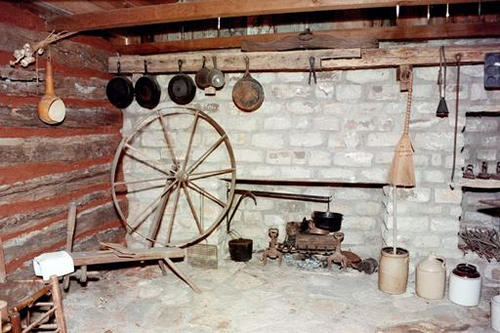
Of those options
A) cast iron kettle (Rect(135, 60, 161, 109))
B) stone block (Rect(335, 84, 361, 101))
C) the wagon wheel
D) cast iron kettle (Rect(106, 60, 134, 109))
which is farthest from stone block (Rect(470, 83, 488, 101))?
cast iron kettle (Rect(106, 60, 134, 109))

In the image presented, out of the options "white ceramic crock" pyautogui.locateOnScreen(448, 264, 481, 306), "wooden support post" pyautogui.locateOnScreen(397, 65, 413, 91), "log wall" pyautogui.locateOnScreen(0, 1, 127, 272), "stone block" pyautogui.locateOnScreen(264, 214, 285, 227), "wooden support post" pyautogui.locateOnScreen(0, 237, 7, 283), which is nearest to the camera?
"wooden support post" pyautogui.locateOnScreen(0, 237, 7, 283)

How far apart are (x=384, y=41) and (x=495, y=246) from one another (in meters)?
2.34

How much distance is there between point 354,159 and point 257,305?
5.75ft

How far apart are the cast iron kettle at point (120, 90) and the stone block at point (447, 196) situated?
3349 millimetres

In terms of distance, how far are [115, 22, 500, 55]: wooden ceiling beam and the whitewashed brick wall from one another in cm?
33

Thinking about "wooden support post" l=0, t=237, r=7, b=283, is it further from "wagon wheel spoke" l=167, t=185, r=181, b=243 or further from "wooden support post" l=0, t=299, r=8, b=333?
"wagon wheel spoke" l=167, t=185, r=181, b=243

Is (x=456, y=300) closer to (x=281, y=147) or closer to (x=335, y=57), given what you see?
(x=281, y=147)

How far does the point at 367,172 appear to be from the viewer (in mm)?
4039

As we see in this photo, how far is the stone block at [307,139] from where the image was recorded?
4094 millimetres

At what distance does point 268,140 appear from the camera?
4.20 meters

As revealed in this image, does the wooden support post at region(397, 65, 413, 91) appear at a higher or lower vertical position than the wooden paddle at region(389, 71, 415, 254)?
higher

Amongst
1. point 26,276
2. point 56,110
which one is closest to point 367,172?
point 56,110

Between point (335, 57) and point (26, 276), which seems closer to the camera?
point (26, 276)

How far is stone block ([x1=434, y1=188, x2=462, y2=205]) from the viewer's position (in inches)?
150
